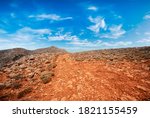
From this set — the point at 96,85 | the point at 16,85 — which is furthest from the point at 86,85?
the point at 16,85

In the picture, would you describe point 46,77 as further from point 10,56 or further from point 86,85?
point 10,56

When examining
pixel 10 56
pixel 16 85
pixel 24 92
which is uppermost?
pixel 10 56

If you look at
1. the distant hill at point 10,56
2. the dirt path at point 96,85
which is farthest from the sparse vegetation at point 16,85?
the distant hill at point 10,56

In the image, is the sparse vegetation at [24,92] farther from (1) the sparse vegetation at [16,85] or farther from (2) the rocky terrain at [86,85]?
(1) the sparse vegetation at [16,85]

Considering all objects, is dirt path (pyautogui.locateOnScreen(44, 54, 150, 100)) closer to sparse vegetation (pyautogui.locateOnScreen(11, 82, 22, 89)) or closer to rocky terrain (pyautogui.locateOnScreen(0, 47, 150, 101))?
rocky terrain (pyautogui.locateOnScreen(0, 47, 150, 101))

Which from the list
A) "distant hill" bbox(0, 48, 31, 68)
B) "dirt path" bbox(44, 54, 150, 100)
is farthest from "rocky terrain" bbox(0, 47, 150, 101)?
"distant hill" bbox(0, 48, 31, 68)

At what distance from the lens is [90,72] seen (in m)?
13.9

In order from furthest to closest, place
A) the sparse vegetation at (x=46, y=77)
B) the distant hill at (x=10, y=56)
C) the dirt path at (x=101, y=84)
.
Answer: the distant hill at (x=10, y=56) → the sparse vegetation at (x=46, y=77) → the dirt path at (x=101, y=84)

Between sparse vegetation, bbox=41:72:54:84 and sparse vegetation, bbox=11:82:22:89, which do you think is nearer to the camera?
sparse vegetation, bbox=11:82:22:89

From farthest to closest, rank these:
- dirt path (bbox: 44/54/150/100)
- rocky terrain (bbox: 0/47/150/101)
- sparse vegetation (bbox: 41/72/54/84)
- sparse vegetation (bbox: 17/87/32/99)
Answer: sparse vegetation (bbox: 41/72/54/84) → sparse vegetation (bbox: 17/87/32/99) → rocky terrain (bbox: 0/47/150/101) → dirt path (bbox: 44/54/150/100)

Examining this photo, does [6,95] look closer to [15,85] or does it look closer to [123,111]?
[15,85]

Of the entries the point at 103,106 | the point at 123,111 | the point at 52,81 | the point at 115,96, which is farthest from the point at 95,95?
the point at 52,81

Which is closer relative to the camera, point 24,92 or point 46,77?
point 24,92

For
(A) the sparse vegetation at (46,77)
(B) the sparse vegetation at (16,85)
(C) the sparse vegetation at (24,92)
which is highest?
(A) the sparse vegetation at (46,77)
